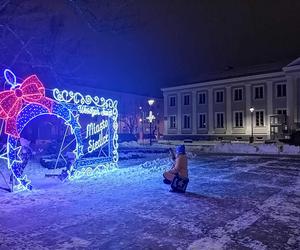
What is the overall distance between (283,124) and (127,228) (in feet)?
136

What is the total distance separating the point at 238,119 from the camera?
49.5m

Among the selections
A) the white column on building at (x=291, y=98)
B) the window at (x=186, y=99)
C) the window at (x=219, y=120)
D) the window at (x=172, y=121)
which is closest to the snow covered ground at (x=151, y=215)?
the white column on building at (x=291, y=98)

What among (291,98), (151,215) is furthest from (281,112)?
(151,215)

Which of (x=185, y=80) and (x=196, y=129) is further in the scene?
(x=185, y=80)

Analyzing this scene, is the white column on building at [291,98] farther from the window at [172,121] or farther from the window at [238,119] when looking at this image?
the window at [172,121]

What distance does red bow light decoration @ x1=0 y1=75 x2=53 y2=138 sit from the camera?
33.1 feet

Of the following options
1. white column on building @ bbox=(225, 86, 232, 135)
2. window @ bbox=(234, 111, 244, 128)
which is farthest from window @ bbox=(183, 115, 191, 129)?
window @ bbox=(234, 111, 244, 128)

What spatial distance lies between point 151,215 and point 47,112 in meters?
6.47

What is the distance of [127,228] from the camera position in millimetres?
6375

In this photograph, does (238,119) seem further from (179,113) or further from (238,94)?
(179,113)

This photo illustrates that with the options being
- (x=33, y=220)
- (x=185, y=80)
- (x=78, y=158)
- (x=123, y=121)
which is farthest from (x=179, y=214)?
(x=123, y=121)

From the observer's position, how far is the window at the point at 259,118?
154 ft

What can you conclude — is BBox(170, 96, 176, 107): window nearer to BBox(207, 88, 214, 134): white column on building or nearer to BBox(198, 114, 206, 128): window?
BBox(198, 114, 206, 128): window

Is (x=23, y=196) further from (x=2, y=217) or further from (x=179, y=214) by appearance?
(x=179, y=214)
